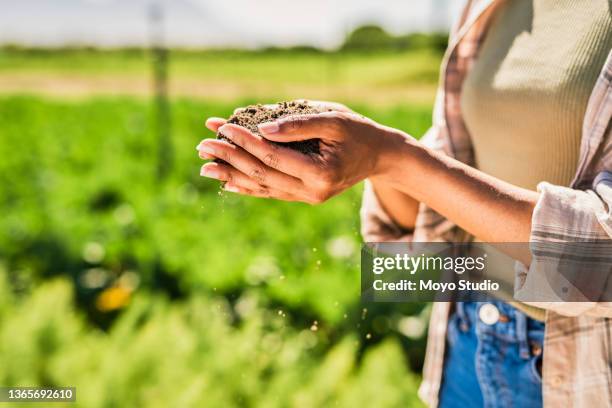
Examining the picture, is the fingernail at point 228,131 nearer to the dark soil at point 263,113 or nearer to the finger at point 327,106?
the dark soil at point 263,113

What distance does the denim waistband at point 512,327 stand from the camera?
962 millimetres

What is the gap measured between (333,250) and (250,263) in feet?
1.40

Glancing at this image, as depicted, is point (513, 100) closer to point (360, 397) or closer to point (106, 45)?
point (360, 397)

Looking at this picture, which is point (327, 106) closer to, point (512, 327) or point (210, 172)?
point (210, 172)

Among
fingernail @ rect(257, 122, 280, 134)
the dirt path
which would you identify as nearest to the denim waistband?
fingernail @ rect(257, 122, 280, 134)

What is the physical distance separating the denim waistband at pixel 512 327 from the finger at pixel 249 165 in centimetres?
45

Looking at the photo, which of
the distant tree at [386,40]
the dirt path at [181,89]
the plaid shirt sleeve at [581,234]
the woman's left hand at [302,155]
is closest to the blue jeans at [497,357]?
the plaid shirt sleeve at [581,234]

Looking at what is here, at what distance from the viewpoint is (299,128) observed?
703 millimetres

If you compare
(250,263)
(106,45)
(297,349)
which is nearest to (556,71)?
(297,349)

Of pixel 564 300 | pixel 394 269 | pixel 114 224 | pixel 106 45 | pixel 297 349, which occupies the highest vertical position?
pixel 564 300

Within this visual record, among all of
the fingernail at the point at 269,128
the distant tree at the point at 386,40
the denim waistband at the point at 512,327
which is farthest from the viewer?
the distant tree at the point at 386,40

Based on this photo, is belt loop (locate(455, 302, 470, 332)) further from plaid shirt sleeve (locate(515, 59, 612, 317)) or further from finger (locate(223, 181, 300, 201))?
finger (locate(223, 181, 300, 201))

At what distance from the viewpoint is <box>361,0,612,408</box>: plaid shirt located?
2.45 feet

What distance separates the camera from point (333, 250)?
9.95 feet
